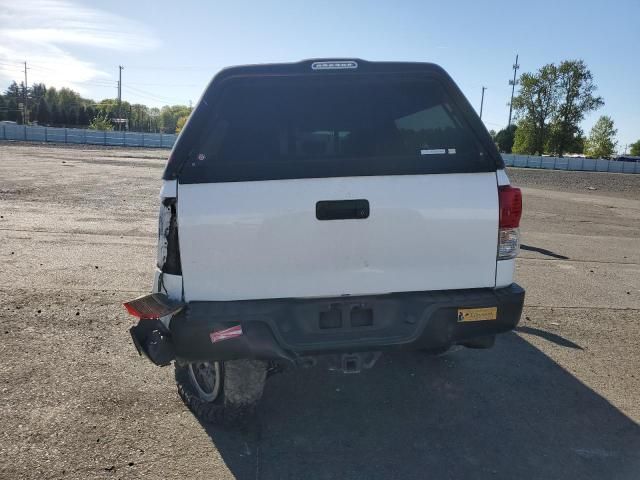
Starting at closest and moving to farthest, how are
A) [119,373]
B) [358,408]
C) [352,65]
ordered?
[352,65], [358,408], [119,373]

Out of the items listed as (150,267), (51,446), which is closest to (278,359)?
(51,446)

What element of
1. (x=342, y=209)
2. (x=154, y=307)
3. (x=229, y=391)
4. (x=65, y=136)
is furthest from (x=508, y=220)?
(x=65, y=136)

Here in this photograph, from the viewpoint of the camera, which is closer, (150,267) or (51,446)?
(51,446)

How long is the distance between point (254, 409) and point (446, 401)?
1352mm

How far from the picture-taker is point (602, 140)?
83.2m

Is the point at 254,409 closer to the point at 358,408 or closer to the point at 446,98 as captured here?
the point at 358,408

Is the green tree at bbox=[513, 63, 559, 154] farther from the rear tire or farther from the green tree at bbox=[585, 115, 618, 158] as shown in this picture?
the rear tire

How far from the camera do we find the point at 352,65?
3033 mm

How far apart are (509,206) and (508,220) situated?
0.08 meters

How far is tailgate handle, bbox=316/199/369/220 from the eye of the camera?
2.85 meters

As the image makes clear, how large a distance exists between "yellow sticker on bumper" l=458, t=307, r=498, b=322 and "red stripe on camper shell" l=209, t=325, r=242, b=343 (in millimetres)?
1262

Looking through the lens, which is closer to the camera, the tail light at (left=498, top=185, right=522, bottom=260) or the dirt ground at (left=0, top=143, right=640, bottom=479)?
the dirt ground at (left=0, top=143, right=640, bottom=479)

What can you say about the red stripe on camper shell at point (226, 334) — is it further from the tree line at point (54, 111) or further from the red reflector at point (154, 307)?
the tree line at point (54, 111)

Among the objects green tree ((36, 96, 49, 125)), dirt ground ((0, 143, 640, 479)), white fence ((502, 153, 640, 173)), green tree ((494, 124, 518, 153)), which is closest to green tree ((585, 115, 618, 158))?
green tree ((494, 124, 518, 153))
